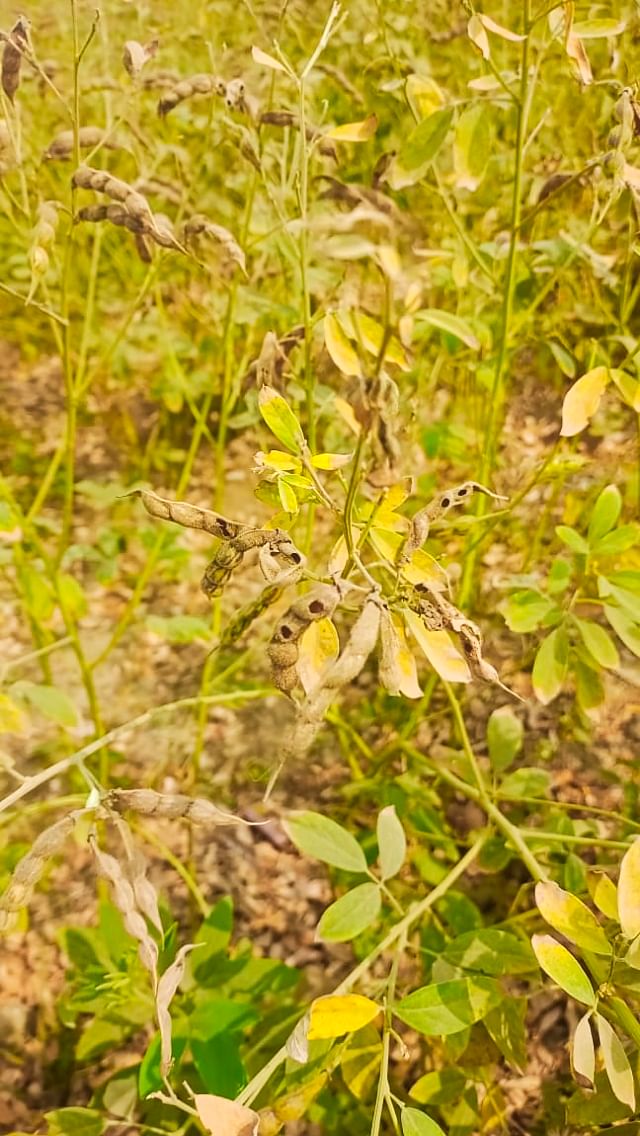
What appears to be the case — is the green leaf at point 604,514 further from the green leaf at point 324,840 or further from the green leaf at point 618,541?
the green leaf at point 324,840

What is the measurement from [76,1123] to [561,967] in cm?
54

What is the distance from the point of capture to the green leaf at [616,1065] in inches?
23.3

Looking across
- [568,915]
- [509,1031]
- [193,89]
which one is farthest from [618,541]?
[193,89]

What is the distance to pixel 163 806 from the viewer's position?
58 centimetres

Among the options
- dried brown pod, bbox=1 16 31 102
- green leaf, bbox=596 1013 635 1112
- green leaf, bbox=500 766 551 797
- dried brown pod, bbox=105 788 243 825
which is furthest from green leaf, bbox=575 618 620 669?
dried brown pod, bbox=1 16 31 102

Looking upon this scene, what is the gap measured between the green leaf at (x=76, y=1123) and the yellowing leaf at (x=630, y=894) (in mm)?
559

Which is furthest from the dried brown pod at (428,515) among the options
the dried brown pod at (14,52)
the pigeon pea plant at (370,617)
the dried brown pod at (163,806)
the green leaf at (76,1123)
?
the green leaf at (76,1123)

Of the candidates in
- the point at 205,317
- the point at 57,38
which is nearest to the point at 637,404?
the point at 205,317

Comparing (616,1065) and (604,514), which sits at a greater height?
(604,514)

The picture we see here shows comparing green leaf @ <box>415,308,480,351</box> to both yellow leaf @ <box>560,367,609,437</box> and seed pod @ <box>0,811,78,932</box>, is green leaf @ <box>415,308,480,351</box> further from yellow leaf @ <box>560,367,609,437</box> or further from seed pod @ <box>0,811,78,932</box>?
seed pod @ <box>0,811,78,932</box>

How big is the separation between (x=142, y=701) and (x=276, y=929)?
540 millimetres

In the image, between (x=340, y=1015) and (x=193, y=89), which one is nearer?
(x=340, y=1015)

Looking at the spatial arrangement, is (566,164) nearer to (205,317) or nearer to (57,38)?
(205,317)

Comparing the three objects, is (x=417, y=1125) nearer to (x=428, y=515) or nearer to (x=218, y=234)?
(x=428, y=515)
